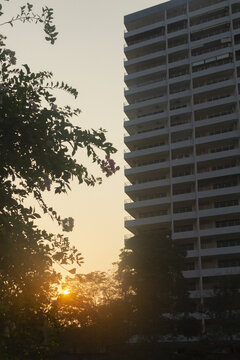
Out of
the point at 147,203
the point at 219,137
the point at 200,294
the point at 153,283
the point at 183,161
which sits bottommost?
the point at 153,283

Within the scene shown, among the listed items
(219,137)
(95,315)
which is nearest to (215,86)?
(219,137)

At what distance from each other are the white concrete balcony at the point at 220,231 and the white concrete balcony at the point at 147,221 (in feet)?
21.4

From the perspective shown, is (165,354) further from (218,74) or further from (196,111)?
(218,74)

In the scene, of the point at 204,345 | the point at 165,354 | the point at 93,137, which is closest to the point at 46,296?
the point at 93,137

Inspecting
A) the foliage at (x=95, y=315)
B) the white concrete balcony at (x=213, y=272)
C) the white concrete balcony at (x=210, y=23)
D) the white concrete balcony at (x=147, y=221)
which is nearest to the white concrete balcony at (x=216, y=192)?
the white concrete balcony at (x=147, y=221)

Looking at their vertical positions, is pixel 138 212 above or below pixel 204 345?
above

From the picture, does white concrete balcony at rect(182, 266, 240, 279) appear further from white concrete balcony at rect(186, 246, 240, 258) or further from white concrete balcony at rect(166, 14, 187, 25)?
white concrete balcony at rect(166, 14, 187, 25)

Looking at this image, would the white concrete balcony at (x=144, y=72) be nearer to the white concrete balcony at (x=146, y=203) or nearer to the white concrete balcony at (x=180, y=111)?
the white concrete balcony at (x=180, y=111)

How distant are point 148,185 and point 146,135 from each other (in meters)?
9.61

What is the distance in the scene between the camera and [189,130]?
83188mm

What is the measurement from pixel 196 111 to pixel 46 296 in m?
76.4

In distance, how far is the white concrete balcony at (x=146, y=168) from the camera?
82.2m

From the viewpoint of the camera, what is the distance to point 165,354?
4669cm

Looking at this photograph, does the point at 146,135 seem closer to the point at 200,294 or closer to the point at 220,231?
the point at 220,231
